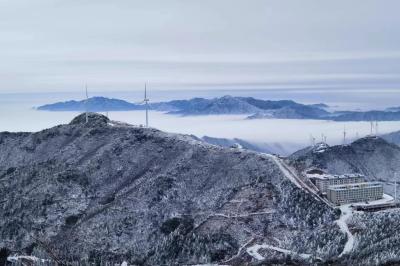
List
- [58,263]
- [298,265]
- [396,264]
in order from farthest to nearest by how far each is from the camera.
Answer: [58,263], [298,265], [396,264]

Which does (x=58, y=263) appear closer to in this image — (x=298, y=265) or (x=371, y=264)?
(x=298, y=265)

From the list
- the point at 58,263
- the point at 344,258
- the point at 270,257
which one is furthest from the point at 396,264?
the point at 58,263

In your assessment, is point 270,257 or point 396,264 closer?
point 396,264

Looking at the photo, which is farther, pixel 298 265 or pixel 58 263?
pixel 58 263

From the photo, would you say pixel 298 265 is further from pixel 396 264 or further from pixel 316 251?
pixel 396 264

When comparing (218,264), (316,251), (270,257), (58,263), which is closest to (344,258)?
(316,251)

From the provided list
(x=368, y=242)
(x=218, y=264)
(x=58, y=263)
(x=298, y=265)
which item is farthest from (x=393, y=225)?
(x=58, y=263)

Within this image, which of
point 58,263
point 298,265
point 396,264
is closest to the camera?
point 396,264

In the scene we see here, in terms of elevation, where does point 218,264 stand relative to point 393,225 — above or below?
below
